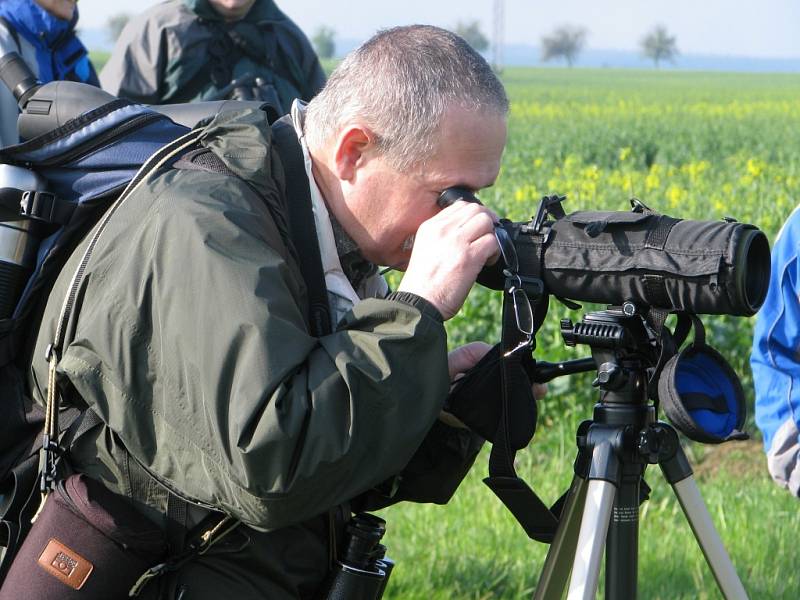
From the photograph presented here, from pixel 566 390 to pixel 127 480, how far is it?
392cm

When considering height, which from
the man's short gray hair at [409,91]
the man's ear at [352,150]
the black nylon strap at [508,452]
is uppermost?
the man's short gray hair at [409,91]

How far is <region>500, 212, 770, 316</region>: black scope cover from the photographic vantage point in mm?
1909

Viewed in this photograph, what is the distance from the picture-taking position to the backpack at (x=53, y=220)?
2.06 meters

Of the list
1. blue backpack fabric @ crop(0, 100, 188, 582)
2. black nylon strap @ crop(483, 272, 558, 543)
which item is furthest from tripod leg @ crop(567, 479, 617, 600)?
blue backpack fabric @ crop(0, 100, 188, 582)

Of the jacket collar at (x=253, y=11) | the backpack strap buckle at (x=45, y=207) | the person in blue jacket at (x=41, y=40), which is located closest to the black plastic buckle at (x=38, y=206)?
the backpack strap buckle at (x=45, y=207)

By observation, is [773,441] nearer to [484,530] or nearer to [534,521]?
[484,530]

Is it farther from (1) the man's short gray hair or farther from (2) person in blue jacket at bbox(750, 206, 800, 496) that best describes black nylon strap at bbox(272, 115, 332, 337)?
(2) person in blue jacket at bbox(750, 206, 800, 496)

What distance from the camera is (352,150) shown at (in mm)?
2084

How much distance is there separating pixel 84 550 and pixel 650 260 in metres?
1.03

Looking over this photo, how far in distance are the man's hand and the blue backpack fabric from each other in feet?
1.80

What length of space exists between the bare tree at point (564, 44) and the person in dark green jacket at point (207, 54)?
130 m

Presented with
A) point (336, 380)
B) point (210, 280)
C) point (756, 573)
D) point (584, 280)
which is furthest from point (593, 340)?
point (756, 573)

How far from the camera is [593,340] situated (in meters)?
2.03

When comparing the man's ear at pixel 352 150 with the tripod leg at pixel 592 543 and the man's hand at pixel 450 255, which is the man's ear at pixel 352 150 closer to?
the man's hand at pixel 450 255
